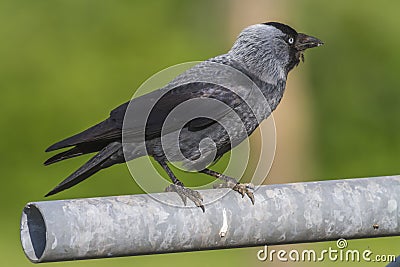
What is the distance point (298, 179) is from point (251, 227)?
4177 mm

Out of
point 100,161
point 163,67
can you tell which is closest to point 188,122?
point 100,161

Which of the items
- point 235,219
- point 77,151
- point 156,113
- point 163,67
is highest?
point 163,67

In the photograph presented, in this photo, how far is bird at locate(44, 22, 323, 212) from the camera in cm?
405

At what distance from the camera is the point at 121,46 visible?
8164 mm

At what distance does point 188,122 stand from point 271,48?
744mm

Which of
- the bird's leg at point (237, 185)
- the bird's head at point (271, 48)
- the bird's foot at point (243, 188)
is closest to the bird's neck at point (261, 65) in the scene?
the bird's head at point (271, 48)

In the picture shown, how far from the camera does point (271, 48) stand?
4711 mm

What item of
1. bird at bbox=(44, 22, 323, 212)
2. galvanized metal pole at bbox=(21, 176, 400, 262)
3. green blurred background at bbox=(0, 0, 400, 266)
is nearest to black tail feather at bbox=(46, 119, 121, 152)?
bird at bbox=(44, 22, 323, 212)

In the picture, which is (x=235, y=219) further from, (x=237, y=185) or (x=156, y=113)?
(x=156, y=113)

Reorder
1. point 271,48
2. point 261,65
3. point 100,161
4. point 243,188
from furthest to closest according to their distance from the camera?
point 271,48 → point 261,65 → point 100,161 → point 243,188

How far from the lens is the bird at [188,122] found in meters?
4.05

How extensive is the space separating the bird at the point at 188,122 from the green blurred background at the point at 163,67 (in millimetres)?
2729

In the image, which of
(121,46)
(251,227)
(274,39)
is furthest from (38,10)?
(251,227)

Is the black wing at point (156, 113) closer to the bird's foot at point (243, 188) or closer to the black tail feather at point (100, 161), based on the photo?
the black tail feather at point (100, 161)
